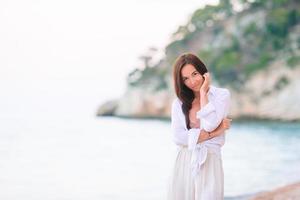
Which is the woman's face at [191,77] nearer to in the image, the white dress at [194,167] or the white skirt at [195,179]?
the white dress at [194,167]

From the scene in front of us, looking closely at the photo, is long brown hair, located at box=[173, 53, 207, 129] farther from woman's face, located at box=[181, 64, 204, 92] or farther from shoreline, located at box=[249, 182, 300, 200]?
shoreline, located at box=[249, 182, 300, 200]

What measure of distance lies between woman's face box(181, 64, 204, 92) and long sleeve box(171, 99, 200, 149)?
0.17ft

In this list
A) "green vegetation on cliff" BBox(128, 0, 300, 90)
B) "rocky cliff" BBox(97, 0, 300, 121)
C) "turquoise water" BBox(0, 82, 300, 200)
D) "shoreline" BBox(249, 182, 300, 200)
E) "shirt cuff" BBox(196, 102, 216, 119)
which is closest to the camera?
"shirt cuff" BBox(196, 102, 216, 119)

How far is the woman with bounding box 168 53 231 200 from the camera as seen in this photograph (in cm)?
156

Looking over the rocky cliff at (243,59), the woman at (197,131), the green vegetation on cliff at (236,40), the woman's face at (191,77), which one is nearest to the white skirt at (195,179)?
the woman at (197,131)

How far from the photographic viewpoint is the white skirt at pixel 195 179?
61.5 inches

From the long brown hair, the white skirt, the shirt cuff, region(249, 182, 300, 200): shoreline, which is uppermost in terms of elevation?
the long brown hair

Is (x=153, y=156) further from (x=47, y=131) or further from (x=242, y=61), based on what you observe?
(x=242, y=61)

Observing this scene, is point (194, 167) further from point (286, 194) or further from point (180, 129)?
point (286, 194)

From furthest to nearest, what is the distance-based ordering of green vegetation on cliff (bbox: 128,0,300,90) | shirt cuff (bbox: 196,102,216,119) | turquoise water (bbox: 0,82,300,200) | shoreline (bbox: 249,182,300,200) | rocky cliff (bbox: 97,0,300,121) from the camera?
green vegetation on cliff (bbox: 128,0,300,90), rocky cliff (bbox: 97,0,300,121), turquoise water (bbox: 0,82,300,200), shoreline (bbox: 249,182,300,200), shirt cuff (bbox: 196,102,216,119)

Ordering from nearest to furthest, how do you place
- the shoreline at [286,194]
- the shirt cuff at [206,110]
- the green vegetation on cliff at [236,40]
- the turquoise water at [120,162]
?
the shirt cuff at [206,110]
the shoreline at [286,194]
the turquoise water at [120,162]
the green vegetation on cliff at [236,40]

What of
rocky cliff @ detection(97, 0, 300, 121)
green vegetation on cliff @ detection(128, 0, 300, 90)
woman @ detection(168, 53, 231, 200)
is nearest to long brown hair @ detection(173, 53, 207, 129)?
woman @ detection(168, 53, 231, 200)

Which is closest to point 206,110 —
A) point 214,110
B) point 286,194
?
point 214,110

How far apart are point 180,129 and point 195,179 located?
0.41ft
